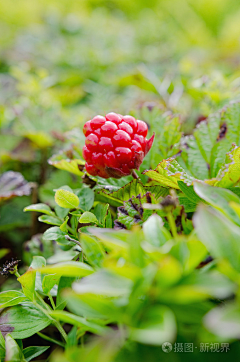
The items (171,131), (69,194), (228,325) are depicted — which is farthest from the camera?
(171,131)

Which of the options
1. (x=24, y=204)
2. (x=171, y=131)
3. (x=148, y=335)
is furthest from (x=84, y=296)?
(x=24, y=204)

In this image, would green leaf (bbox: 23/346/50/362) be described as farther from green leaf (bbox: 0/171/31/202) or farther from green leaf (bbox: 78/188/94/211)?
green leaf (bbox: 0/171/31/202)

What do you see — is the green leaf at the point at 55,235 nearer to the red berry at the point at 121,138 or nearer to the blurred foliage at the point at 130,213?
the blurred foliage at the point at 130,213

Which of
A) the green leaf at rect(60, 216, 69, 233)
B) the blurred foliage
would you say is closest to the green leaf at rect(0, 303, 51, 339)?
the blurred foliage

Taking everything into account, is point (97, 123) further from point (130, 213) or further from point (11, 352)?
point (11, 352)

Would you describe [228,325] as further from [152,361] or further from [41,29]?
[41,29]

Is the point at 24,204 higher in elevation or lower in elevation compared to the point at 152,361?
lower

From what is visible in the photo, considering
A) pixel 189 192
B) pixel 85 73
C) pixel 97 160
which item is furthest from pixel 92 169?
pixel 85 73

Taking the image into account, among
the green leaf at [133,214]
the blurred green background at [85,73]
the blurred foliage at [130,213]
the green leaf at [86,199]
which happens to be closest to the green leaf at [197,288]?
the blurred foliage at [130,213]
